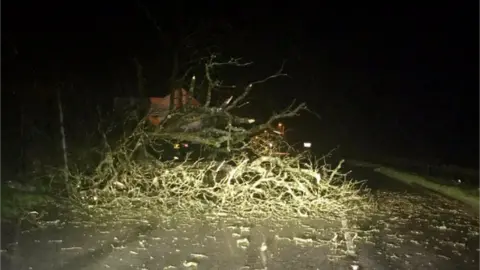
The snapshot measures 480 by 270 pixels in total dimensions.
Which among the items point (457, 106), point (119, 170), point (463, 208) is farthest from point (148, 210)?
point (457, 106)

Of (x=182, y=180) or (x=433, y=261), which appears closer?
(x=433, y=261)

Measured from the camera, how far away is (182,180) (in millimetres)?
11727

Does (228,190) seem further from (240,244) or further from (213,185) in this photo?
(240,244)

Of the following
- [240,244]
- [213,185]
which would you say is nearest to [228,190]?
[213,185]

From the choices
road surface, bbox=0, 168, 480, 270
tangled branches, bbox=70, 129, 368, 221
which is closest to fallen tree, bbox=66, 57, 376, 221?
A: tangled branches, bbox=70, 129, 368, 221

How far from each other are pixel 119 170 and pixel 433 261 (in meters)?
7.24

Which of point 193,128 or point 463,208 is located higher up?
point 193,128

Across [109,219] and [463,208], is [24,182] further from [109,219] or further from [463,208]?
[463,208]

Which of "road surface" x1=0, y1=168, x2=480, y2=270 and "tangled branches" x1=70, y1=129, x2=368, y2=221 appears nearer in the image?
"road surface" x1=0, y1=168, x2=480, y2=270

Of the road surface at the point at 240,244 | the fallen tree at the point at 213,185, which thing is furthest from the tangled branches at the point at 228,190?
the road surface at the point at 240,244

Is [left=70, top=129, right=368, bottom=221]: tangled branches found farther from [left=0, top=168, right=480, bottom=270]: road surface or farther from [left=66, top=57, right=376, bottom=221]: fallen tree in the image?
[left=0, top=168, right=480, bottom=270]: road surface

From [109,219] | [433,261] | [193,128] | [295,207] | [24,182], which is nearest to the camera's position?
[433,261]

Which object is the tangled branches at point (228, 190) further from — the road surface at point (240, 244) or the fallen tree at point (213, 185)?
the road surface at point (240, 244)

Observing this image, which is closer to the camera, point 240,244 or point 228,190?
point 240,244
